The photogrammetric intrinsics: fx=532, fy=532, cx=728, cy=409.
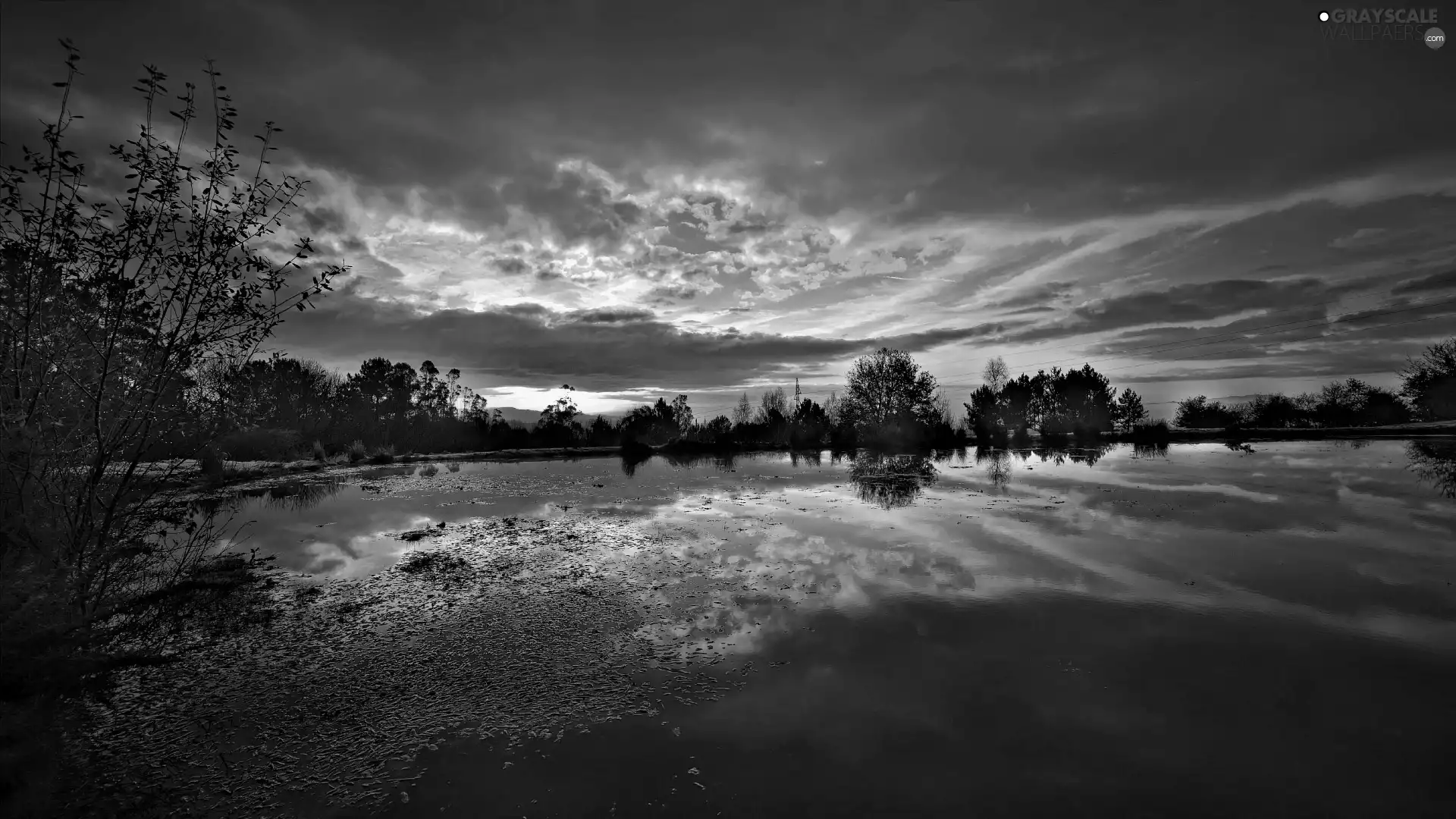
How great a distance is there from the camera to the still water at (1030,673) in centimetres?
443

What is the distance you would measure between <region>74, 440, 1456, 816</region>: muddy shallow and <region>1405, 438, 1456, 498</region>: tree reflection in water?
1129cm

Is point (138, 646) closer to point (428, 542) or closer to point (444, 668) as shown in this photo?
point (444, 668)

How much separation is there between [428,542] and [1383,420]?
106 m

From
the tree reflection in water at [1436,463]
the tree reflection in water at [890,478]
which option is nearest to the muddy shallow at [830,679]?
the tree reflection in water at [890,478]

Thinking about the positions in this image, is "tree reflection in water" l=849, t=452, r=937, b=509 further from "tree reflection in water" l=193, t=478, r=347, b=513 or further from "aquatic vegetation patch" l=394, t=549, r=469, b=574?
"tree reflection in water" l=193, t=478, r=347, b=513

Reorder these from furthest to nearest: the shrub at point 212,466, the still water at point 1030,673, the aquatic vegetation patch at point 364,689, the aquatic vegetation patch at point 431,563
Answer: the shrub at point 212,466
the aquatic vegetation patch at point 431,563
the aquatic vegetation patch at point 364,689
the still water at point 1030,673

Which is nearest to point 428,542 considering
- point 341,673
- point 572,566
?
point 572,566

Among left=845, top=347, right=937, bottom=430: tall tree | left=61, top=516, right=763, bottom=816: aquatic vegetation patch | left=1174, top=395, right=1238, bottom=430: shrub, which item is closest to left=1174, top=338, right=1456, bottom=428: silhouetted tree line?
left=1174, top=395, right=1238, bottom=430: shrub

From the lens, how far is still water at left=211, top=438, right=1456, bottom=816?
14.5 feet

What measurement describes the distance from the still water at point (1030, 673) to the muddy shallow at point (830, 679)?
36 mm

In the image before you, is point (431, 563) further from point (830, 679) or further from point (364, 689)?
point (830, 679)

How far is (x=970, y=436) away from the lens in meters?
73.5

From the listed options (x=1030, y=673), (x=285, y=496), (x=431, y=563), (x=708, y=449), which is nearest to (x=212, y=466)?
(x=285, y=496)

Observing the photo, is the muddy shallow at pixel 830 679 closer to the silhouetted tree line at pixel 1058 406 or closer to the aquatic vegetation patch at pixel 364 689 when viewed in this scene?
the aquatic vegetation patch at pixel 364 689
